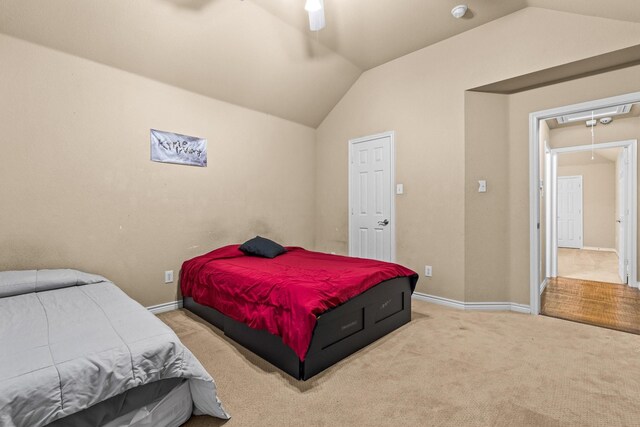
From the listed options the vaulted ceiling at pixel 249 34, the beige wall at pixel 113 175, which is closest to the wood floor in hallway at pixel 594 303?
the vaulted ceiling at pixel 249 34

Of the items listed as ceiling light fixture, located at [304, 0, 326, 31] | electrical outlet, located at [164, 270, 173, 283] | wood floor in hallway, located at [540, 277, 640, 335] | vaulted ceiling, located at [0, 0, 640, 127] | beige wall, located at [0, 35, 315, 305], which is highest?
vaulted ceiling, located at [0, 0, 640, 127]

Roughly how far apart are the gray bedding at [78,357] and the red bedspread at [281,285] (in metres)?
Answer: 0.62

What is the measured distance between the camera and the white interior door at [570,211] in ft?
26.1

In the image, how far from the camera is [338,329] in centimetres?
221

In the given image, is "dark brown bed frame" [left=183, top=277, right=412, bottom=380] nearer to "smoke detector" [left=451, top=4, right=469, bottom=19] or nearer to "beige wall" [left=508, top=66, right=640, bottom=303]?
"beige wall" [left=508, top=66, right=640, bottom=303]

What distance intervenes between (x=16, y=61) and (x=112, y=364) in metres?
2.66

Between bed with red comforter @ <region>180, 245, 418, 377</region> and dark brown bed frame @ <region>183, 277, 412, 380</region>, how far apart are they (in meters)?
0.02

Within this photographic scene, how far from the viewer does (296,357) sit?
2020mm

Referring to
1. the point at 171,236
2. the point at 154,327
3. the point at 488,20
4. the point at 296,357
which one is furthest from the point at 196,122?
the point at 488,20

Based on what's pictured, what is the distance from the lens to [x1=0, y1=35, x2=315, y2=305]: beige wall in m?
2.48

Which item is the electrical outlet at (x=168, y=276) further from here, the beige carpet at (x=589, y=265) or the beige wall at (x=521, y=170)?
the beige carpet at (x=589, y=265)

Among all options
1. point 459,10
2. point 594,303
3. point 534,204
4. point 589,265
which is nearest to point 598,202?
point 589,265

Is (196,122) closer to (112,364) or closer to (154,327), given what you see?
(154,327)

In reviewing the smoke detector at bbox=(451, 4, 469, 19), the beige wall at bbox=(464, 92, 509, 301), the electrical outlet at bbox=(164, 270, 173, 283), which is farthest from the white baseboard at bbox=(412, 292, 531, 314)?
the electrical outlet at bbox=(164, 270, 173, 283)
